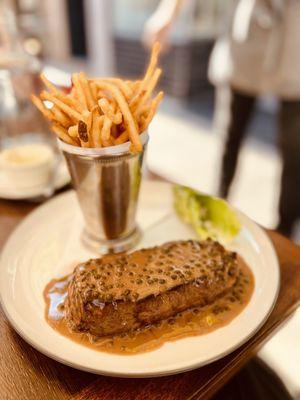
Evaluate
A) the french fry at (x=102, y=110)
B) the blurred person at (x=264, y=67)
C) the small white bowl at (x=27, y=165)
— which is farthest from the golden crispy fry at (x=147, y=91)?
the blurred person at (x=264, y=67)

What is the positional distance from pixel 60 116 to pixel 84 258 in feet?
1.46

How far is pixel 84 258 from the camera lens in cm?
122

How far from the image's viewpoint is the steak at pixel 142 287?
2.96 ft

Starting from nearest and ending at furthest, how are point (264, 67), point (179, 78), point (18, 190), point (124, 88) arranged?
point (124, 88) < point (18, 190) < point (264, 67) < point (179, 78)

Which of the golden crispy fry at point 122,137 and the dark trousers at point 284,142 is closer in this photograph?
the golden crispy fry at point 122,137

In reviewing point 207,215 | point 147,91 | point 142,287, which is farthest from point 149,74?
point 142,287

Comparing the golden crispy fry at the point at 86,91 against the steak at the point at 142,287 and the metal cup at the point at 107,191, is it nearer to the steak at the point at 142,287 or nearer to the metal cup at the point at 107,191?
the metal cup at the point at 107,191

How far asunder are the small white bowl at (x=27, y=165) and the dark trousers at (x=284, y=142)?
1487 millimetres

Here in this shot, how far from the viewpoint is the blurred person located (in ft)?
6.95

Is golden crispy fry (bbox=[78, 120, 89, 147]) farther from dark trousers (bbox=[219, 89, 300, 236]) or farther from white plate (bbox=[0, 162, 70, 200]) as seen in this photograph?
dark trousers (bbox=[219, 89, 300, 236])

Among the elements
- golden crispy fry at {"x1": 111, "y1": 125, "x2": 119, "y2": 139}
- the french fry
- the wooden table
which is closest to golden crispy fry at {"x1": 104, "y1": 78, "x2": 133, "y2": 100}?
the french fry

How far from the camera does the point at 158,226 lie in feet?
4.52

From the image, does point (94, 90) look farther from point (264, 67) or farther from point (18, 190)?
point (264, 67)

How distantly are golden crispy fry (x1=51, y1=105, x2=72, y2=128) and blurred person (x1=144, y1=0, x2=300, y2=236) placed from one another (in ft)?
3.70
